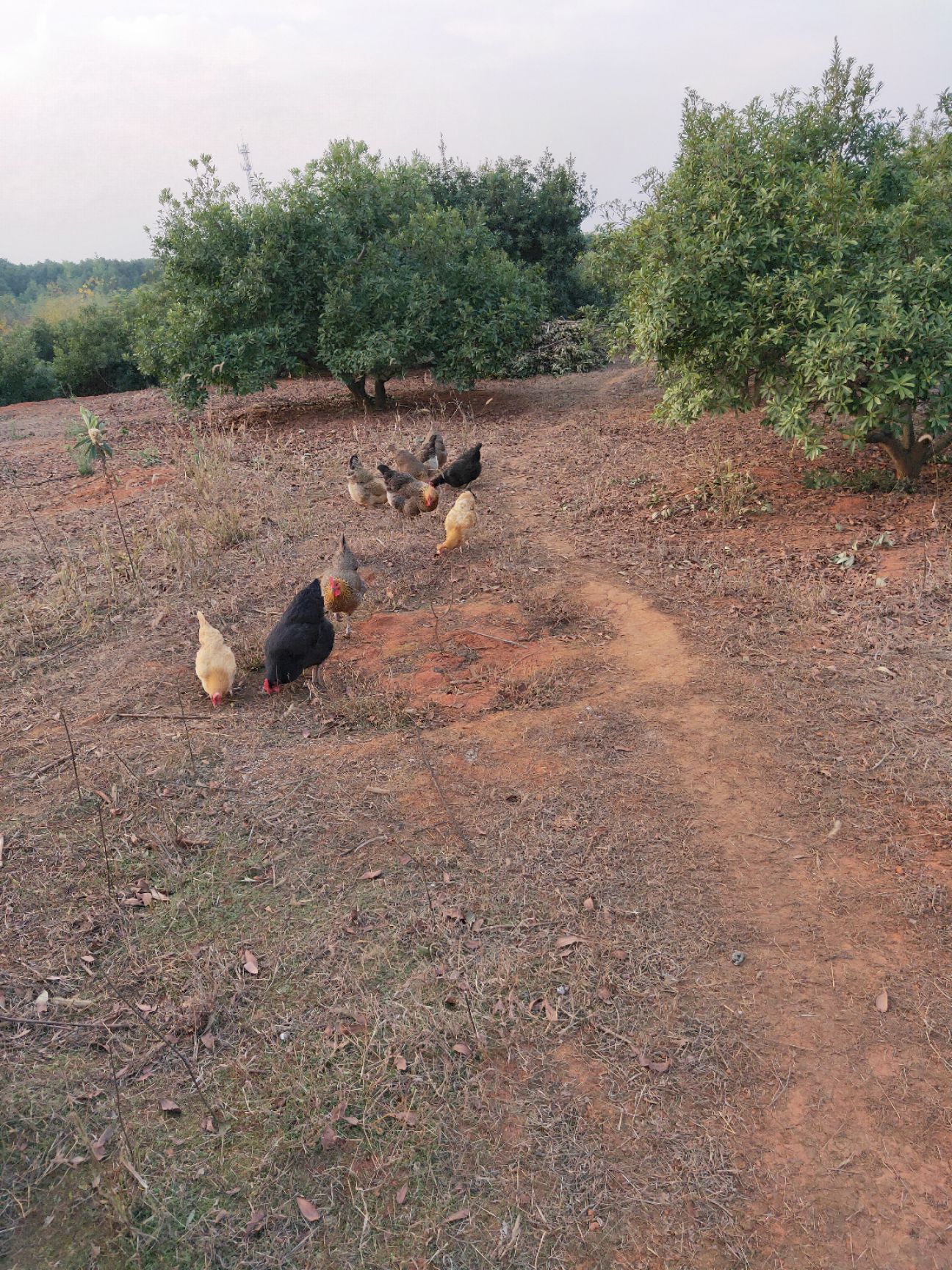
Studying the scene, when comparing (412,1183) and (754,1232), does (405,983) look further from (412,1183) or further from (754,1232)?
(754,1232)

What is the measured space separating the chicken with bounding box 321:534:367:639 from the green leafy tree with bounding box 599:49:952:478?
3479mm

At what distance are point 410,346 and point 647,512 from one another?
17.2 feet

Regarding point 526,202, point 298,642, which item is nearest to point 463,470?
point 298,642

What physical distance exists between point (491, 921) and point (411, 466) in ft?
20.0

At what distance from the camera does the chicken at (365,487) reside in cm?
794

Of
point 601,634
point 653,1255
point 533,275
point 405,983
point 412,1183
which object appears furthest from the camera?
point 533,275

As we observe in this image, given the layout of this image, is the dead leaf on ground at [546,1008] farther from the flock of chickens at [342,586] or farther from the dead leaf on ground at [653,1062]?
the flock of chickens at [342,586]

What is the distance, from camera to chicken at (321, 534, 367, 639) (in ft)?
17.9

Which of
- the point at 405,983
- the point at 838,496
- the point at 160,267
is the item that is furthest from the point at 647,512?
the point at 160,267

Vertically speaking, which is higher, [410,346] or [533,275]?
[533,275]

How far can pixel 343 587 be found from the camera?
18.0 feet

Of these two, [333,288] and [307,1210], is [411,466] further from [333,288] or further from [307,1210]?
[307,1210]

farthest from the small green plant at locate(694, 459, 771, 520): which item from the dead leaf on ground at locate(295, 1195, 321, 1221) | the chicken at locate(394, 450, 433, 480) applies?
the dead leaf on ground at locate(295, 1195, 321, 1221)

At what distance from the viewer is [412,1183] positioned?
7.52ft
